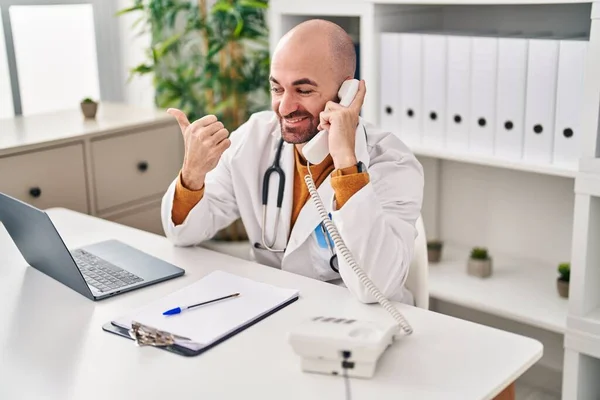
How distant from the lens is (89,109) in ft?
8.90

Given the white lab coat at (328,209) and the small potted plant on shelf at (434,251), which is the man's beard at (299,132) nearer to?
the white lab coat at (328,209)

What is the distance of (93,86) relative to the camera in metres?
3.37

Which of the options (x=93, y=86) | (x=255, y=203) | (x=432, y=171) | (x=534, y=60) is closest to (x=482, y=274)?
(x=432, y=171)

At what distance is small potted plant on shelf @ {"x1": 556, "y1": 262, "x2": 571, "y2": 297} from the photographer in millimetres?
2320

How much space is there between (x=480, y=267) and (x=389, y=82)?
0.68m

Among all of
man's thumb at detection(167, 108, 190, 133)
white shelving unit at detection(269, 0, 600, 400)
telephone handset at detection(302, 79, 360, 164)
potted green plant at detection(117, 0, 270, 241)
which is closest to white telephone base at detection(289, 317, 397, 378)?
telephone handset at detection(302, 79, 360, 164)

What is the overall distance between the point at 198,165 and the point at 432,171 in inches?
49.1

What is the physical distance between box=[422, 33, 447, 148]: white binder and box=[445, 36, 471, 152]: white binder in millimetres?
21

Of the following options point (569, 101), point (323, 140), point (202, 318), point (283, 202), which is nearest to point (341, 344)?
point (202, 318)

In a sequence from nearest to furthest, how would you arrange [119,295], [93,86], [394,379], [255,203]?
[394,379]
[119,295]
[255,203]
[93,86]

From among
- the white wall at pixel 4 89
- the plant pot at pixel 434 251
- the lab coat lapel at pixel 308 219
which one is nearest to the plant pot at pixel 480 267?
the plant pot at pixel 434 251

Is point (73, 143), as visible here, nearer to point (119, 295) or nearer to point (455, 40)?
point (119, 295)

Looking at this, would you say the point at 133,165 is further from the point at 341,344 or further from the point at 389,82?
the point at 341,344

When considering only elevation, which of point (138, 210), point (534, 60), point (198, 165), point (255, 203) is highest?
point (534, 60)
